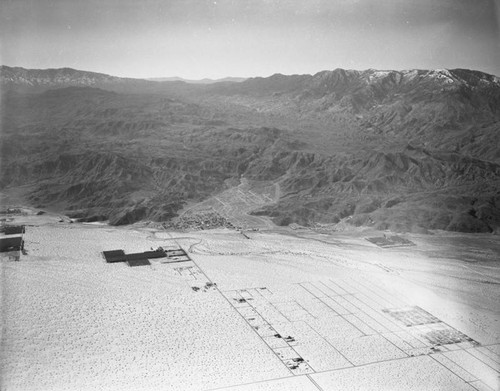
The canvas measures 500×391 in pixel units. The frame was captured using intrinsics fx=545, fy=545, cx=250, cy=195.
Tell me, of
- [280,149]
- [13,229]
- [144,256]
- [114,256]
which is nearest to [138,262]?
[144,256]

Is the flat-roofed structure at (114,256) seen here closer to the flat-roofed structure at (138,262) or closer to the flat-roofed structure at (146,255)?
the flat-roofed structure at (146,255)

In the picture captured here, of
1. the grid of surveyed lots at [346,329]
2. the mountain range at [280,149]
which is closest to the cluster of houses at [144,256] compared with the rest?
the grid of surveyed lots at [346,329]

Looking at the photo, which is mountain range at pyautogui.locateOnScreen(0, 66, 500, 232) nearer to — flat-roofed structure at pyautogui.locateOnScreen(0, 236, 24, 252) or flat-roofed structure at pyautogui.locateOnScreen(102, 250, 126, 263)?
flat-roofed structure at pyautogui.locateOnScreen(0, 236, 24, 252)

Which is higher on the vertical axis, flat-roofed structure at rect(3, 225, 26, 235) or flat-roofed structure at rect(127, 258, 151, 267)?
flat-roofed structure at rect(3, 225, 26, 235)

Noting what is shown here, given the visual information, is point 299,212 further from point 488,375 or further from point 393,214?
point 488,375

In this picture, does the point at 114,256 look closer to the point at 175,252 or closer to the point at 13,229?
the point at 175,252

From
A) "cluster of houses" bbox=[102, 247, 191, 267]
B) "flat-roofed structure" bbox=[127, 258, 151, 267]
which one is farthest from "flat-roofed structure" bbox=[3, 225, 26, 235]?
"flat-roofed structure" bbox=[127, 258, 151, 267]
